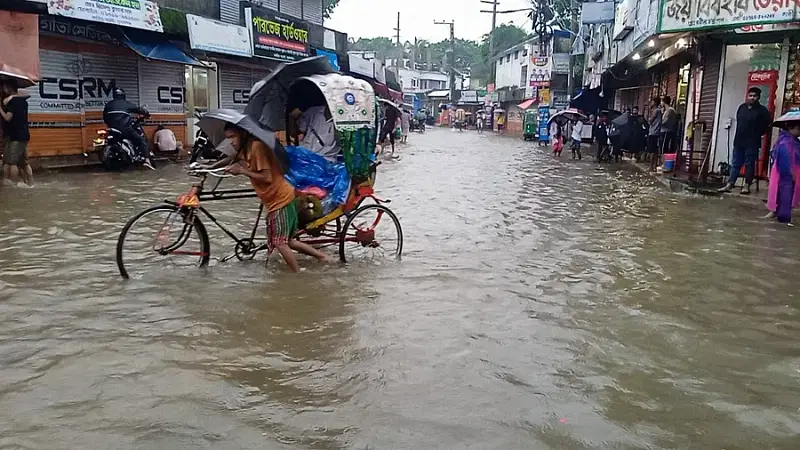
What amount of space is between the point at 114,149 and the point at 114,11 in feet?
9.43

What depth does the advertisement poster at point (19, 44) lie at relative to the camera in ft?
39.0

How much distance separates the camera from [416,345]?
4.82 m

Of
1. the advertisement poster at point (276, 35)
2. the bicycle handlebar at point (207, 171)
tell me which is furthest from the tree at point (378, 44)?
the bicycle handlebar at point (207, 171)

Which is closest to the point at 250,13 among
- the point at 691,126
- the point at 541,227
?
the point at 691,126

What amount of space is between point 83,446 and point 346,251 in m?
4.43

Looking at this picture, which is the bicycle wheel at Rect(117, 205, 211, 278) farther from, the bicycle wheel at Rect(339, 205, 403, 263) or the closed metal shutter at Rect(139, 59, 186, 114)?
the closed metal shutter at Rect(139, 59, 186, 114)

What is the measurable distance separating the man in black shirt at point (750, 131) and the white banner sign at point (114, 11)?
12104 millimetres

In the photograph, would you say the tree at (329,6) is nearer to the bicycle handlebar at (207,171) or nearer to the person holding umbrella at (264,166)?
the person holding umbrella at (264,166)

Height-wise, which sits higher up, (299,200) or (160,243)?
(299,200)

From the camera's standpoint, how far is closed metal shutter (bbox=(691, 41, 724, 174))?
14719mm

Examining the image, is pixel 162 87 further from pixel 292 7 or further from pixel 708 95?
pixel 708 95

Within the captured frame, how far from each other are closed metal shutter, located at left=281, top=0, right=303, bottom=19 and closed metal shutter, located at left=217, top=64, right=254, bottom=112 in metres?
5.75

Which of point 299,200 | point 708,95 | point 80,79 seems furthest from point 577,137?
point 299,200

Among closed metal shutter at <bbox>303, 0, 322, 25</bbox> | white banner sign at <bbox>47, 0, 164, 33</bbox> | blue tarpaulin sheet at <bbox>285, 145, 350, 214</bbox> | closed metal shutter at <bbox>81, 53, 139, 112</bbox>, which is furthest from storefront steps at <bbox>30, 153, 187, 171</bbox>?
closed metal shutter at <bbox>303, 0, 322, 25</bbox>
